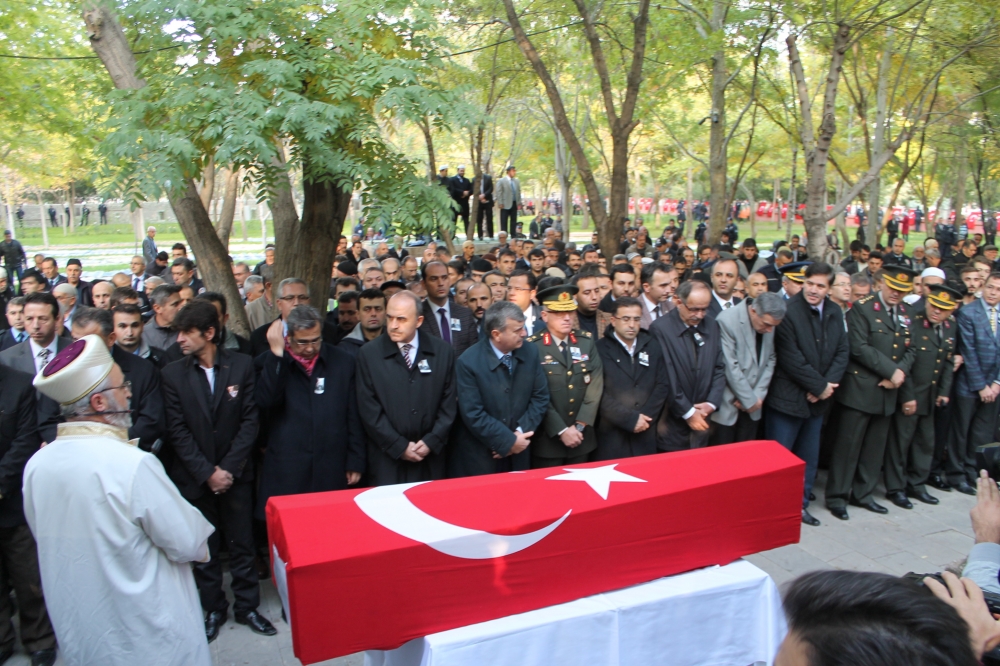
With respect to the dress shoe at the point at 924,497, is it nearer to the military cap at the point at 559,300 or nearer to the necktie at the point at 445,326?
the military cap at the point at 559,300

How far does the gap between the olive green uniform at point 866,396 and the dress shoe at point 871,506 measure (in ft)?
0.11

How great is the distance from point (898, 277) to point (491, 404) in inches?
145

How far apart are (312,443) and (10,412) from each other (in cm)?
148

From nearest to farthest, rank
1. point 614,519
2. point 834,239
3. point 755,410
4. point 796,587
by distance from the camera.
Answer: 1. point 796,587
2. point 614,519
3. point 755,410
4. point 834,239

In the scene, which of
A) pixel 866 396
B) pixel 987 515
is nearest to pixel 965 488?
pixel 866 396

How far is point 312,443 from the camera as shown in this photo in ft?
13.8

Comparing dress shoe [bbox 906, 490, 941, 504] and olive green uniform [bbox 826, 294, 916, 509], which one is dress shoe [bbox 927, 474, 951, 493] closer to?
dress shoe [bbox 906, 490, 941, 504]

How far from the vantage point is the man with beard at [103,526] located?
2.49 metres

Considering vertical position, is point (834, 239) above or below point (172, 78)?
below

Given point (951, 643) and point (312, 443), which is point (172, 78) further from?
point (951, 643)

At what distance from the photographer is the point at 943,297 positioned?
A: 593 cm

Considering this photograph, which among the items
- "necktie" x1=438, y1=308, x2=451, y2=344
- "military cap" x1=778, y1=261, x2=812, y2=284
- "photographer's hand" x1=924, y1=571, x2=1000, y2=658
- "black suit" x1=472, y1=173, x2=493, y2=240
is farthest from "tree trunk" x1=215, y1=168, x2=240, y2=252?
"photographer's hand" x1=924, y1=571, x2=1000, y2=658

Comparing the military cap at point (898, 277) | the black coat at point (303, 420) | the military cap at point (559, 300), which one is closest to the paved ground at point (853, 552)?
the black coat at point (303, 420)

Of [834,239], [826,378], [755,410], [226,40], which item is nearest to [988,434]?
[826,378]
